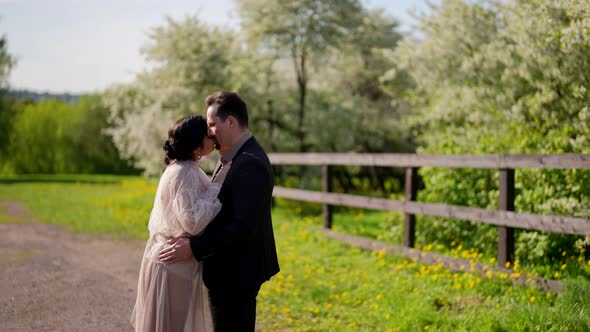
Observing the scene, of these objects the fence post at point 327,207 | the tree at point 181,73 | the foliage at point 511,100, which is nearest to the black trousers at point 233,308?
the foliage at point 511,100

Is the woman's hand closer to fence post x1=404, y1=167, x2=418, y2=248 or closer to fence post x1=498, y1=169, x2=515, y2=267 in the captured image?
fence post x1=498, y1=169, x2=515, y2=267

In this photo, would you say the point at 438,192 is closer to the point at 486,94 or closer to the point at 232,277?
the point at 486,94

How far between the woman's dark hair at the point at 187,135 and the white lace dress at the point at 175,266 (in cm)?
9

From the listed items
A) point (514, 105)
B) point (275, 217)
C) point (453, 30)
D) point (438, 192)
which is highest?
point (453, 30)

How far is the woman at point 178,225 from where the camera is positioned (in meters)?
3.28

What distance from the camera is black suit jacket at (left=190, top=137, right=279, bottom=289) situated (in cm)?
313

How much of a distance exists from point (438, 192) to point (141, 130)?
12714 millimetres

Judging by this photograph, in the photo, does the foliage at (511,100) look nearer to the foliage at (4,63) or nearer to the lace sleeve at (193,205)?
the lace sleeve at (193,205)

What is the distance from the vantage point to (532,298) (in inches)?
203

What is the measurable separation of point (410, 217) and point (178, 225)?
553cm

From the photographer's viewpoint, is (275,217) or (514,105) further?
(275,217)

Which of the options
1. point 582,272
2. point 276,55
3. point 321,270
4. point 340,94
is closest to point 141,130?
point 276,55

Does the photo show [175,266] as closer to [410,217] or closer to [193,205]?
[193,205]

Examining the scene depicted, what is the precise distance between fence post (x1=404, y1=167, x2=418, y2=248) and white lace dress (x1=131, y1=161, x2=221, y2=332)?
5265mm
